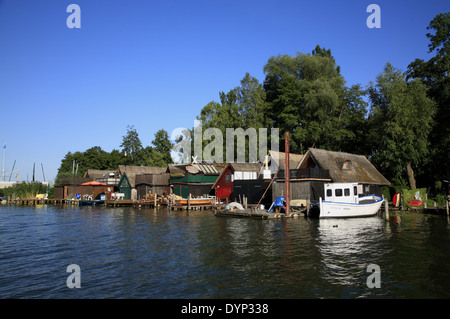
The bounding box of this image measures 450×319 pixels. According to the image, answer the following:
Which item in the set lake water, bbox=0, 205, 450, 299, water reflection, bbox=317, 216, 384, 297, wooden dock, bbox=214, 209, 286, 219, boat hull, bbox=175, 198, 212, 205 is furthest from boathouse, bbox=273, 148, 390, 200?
boat hull, bbox=175, 198, 212, 205

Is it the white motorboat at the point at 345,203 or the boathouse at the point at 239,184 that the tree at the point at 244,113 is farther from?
the white motorboat at the point at 345,203

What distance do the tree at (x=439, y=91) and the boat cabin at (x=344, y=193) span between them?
23168 millimetres

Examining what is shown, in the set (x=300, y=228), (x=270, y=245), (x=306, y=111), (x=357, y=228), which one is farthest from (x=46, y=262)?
(x=306, y=111)

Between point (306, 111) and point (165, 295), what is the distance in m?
57.9

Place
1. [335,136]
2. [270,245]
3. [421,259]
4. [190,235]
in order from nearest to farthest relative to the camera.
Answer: [421,259] < [270,245] < [190,235] < [335,136]

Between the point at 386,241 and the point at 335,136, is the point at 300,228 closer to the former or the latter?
the point at 386,241

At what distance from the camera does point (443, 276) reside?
14.5m

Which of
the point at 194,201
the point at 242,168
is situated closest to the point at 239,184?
the point at 242,168

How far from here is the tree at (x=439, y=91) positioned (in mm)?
49250

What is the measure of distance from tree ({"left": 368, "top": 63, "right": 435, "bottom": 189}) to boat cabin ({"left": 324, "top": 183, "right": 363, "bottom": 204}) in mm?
17698

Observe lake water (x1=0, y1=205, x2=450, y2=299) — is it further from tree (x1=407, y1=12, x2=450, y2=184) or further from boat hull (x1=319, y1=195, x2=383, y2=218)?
tree (x1=407, y1=12, x2=450, y2=184)

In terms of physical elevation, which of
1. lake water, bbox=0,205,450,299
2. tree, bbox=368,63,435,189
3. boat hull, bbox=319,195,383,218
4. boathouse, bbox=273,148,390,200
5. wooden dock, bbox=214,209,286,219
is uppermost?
tree, bbox=368,63,435,189

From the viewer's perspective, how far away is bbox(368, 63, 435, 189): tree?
156ft
